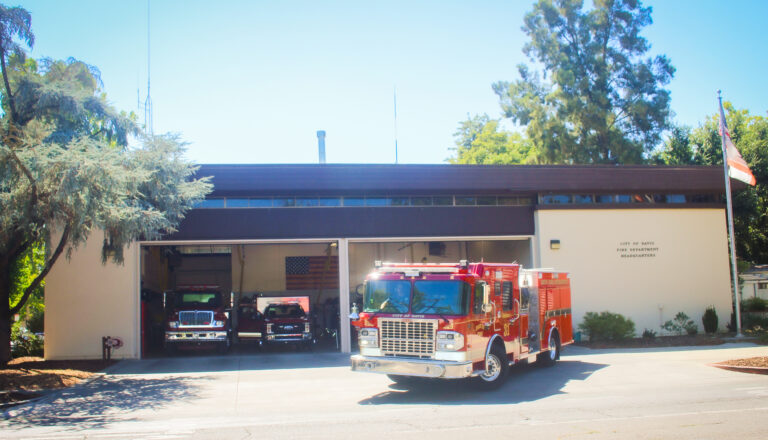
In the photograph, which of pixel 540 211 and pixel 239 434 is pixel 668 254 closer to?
pixel 540 211

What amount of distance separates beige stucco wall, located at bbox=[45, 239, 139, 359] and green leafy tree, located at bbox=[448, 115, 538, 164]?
3835 cm

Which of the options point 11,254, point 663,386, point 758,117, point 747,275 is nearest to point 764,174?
point 747,275

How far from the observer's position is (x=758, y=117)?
46781mm

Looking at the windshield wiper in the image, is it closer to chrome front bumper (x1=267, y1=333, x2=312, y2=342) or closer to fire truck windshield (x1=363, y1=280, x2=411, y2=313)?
fire truck windshield (x1=363, y1=280, x2=411, y2=313)

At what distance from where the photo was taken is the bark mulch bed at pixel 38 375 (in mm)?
13691

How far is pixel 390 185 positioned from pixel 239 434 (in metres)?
13.3

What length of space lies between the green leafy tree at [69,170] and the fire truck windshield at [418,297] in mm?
6363

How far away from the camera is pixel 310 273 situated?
107ft

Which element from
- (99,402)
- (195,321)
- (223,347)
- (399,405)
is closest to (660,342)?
(399,405)

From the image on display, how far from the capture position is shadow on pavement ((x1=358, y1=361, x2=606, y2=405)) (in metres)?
11.9

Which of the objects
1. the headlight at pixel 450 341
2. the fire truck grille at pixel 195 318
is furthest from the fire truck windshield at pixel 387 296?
the fire truck grille at pixel 195 318

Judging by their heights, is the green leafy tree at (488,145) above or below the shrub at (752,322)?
above

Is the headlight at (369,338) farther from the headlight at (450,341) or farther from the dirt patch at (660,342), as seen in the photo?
the dirt patch at (660,342)

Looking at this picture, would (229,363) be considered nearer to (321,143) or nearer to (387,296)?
(387,296)
